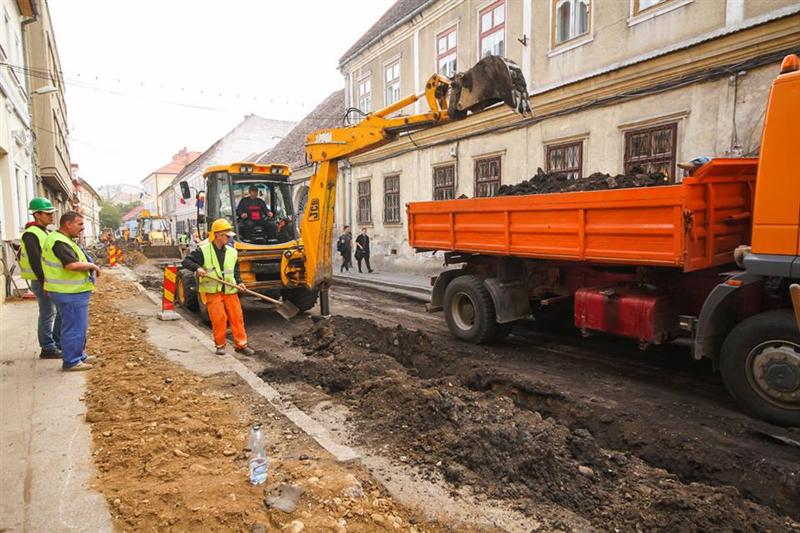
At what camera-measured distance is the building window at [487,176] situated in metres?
13.5

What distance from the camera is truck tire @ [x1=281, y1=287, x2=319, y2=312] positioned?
8961mm

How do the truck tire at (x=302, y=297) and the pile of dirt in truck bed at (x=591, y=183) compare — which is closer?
the pile of dirt in truck bed at (x=591, y=183)

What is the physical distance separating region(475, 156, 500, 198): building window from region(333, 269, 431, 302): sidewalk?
9.85 ft

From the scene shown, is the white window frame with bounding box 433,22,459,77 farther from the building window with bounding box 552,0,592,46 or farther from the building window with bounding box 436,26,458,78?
the building window with bounding box 552,0,592,46

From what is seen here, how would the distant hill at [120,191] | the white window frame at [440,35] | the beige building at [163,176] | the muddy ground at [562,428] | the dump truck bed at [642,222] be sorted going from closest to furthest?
1. the muddy ground at [562,428]
2. the dump truck bed at [642,222]
3. the white window frame at [440,35]
4. the beige building at [163,176]
5. the distant hill at [120,191]

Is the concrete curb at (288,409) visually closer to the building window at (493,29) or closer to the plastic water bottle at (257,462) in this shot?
the plastic water bottle at (257,462)

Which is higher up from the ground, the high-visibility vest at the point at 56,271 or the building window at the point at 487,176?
the building window at the point at 487,176

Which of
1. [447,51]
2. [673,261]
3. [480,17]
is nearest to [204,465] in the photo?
[673,261]

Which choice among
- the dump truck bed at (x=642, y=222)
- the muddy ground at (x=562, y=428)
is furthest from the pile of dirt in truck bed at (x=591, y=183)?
the muddy ground at (x=562, y=428)

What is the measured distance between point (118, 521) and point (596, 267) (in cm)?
524

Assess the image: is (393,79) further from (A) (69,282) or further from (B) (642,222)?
(A) (69,282)

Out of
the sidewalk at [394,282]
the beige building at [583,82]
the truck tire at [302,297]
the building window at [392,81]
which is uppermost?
the building window at [392,81]

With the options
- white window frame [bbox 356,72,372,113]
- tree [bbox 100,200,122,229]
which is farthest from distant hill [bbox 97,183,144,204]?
white window frame [bbox 356,72,372,113]

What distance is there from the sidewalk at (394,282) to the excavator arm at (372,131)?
3.66 metres
